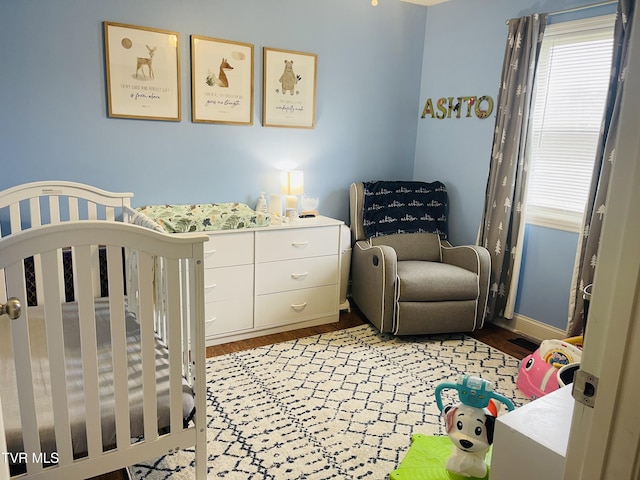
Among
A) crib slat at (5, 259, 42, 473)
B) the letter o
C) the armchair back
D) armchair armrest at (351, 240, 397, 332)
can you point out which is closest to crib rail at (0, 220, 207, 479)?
crib slat at (5, 259, 42, 473)

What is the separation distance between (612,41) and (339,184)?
79.5 inches

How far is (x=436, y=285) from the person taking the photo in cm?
304

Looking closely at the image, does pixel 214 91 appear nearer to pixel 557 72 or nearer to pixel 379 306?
pixel 379 306

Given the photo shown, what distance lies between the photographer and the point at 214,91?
3082 mm

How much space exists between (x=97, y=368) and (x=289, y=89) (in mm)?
2514

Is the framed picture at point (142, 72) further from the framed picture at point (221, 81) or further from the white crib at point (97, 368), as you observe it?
the white crib at point (97, 368)

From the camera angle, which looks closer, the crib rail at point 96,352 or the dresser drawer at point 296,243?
the crib rail at point 96,352

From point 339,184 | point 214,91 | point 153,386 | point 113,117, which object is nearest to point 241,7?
point 214,91

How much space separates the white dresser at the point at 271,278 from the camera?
2.88m

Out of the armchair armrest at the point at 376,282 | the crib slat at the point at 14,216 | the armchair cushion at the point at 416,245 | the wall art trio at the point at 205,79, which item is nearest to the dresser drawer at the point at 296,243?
the armchair armrest at the point at 376,282

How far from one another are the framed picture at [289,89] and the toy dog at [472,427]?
2.40 m

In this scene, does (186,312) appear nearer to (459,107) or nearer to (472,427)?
(472,427)

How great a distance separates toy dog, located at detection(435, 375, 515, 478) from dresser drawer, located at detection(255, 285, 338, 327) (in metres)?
1.73

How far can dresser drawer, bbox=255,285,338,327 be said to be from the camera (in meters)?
3.10
